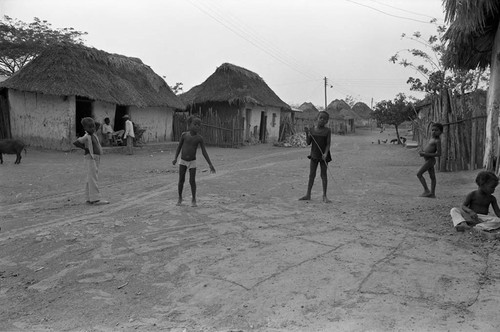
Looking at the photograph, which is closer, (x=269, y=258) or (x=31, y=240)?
(x=269, y=258)

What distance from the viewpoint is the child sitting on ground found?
4.78m

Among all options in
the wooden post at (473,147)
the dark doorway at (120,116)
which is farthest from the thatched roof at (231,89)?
the wooden post at (473,147)

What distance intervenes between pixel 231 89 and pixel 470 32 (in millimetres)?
15050

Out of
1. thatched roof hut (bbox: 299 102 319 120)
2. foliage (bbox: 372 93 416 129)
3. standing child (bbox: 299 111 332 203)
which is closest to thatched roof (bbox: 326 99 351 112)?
thatched roof hut (bbox: 299 102 319 120)

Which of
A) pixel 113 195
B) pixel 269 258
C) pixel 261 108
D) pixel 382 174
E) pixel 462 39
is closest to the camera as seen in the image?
pixel 269 258

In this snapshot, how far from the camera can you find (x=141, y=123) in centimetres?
1934

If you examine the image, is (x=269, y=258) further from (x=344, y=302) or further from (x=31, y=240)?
(x=31, y=240)

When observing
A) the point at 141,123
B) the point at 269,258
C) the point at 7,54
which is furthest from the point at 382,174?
the point at 7,54

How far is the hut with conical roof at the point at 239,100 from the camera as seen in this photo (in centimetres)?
2298

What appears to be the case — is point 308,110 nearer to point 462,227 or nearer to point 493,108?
point 493,108

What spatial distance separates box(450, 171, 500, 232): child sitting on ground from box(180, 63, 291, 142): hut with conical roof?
674 inches

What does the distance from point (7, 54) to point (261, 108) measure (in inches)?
629

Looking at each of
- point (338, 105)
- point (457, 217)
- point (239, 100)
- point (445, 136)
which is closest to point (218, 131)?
point (239, 100)

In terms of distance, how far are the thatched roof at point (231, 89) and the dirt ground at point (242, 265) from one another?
1595 centimetres
